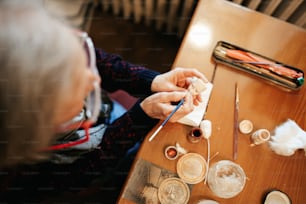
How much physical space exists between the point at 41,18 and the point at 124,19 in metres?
1.44

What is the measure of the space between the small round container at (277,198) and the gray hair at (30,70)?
0.66 metres

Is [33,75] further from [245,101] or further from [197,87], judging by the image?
[245,101]

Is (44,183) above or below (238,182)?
below

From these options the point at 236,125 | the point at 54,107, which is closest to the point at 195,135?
the point at 236,125

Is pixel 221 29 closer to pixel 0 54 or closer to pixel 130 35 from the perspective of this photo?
pixel 0 54

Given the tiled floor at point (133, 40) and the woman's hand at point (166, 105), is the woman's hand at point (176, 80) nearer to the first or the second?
the woman's hand at point (166, 105)

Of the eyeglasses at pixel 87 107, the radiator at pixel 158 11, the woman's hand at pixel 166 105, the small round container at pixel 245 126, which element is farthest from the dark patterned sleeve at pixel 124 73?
the radiator at pixel 158 11

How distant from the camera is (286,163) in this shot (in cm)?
88

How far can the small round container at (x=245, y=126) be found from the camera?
902 mm

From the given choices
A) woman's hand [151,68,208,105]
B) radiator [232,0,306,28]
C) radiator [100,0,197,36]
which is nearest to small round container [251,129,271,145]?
woman's hand [151,68,208,105]

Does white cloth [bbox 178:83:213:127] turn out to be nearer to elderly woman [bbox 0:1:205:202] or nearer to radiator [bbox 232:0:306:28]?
elderly woman [bbox 0:1:205:202]

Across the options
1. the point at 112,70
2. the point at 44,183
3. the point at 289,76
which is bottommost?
the point at 44,183

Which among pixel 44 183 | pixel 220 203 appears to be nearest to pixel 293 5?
pixel 220 203

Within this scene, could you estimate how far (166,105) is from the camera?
893 mm
